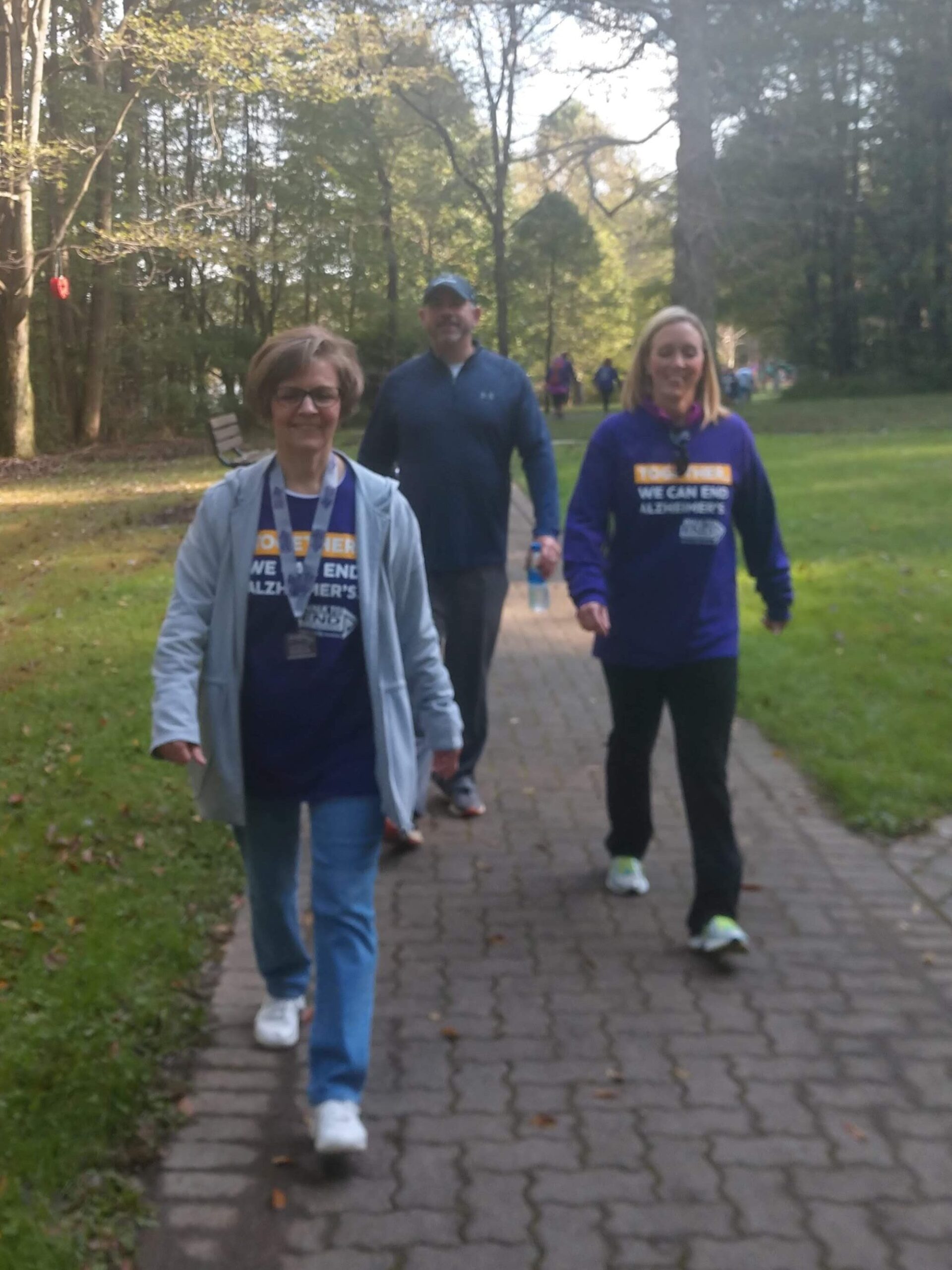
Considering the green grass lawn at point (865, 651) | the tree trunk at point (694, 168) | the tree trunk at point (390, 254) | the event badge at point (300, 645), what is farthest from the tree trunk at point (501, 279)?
the event badge at point (300, 645)

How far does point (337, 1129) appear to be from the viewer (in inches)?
134

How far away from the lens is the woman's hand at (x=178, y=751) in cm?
339

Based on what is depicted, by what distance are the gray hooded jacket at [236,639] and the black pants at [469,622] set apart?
2096 mm

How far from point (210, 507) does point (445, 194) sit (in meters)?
39.5

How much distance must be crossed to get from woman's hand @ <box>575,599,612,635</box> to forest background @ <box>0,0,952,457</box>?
19.3 meters

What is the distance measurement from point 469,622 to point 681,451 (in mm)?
1478

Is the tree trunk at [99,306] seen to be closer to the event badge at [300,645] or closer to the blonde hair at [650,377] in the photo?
the blonde hair at [650,377]

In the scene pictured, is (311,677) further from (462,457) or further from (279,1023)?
(462,457)

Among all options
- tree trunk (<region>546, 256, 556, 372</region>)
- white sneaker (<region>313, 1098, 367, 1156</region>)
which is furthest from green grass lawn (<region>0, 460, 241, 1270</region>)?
tree trunk (<region>546, 256, 556, 372</region>)

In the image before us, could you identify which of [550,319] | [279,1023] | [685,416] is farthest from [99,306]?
[279,1023]

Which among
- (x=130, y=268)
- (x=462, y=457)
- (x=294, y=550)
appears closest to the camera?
(x=294, y=550)

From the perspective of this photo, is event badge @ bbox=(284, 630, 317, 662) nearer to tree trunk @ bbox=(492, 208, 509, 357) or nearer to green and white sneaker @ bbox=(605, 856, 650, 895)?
green and white sneaker @ bbox=(605, 856, 650, 895)

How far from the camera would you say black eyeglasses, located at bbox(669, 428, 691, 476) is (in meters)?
4.59

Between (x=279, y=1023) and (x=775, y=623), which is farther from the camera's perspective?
(x=775, y=623)
